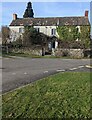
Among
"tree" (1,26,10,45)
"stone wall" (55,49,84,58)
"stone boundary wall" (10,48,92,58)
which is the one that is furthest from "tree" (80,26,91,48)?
"tree" (1,26,10,45)

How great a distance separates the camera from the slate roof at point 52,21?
5340 cm

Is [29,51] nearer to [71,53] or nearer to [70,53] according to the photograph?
[70,53]

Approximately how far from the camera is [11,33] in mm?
55469

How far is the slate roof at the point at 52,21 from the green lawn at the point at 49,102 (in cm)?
4373

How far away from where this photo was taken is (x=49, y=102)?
7.65 metres

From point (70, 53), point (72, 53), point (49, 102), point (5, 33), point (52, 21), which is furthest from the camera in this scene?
point (52, 21)

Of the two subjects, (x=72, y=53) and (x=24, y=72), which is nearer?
(x=24, y=72)

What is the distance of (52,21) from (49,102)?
48.9 m

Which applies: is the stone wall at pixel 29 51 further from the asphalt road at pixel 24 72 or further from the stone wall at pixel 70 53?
the asphalt road at pixel 24 72

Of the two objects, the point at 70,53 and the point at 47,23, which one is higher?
the point at 47,23

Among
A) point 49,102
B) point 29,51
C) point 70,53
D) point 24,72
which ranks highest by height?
point 29,51

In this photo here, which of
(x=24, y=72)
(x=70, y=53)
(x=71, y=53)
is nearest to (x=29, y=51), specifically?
(x=70, y=53)

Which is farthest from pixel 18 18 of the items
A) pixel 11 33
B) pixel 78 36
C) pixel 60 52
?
pixel 60 52

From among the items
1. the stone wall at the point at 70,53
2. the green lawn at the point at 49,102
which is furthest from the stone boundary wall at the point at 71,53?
the green lawn at the point at 49,102
